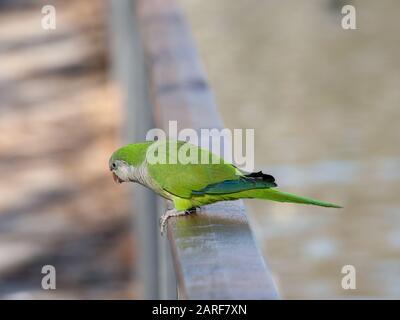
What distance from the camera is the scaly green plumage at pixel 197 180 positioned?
70.6 inches

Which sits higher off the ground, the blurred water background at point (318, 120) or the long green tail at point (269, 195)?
the blurred water background at point (318, 120)

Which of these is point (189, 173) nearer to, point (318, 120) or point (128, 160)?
point (128, 160)

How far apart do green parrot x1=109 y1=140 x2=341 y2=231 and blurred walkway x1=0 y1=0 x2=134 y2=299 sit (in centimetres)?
243

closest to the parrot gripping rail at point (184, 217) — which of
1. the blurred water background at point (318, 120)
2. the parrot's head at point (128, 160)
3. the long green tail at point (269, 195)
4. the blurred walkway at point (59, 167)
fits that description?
the long green tail at point (269, 195)

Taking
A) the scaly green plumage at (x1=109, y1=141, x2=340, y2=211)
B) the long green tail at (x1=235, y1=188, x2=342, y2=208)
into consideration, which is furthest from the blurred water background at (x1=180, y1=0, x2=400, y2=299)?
the long green tail at (x1=235, y1=188, x2=342, y2=208)

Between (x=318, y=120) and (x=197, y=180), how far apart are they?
5.29 meters

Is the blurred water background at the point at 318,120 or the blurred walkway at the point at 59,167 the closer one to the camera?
the blurred walkway at the point at 59,167

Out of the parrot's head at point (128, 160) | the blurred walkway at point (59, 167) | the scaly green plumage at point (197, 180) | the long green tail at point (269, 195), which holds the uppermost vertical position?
the blurred walkway at point (59, 167)

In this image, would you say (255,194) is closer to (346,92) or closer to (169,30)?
(169,30)

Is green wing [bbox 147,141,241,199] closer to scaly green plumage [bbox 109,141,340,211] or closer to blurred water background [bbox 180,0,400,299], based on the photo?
scaly green plumage [bbox 109,141,340,211]

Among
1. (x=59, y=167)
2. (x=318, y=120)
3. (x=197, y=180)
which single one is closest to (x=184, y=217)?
(x=197, y=180)

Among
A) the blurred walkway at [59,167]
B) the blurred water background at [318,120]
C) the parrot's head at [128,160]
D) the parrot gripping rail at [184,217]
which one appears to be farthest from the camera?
the blurred water background at [318,120]

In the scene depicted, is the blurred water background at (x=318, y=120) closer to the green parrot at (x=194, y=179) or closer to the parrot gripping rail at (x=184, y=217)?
the parrot gripping rail at (x=184, y=217)

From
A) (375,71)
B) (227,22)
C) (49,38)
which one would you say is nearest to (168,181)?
(49,38)
